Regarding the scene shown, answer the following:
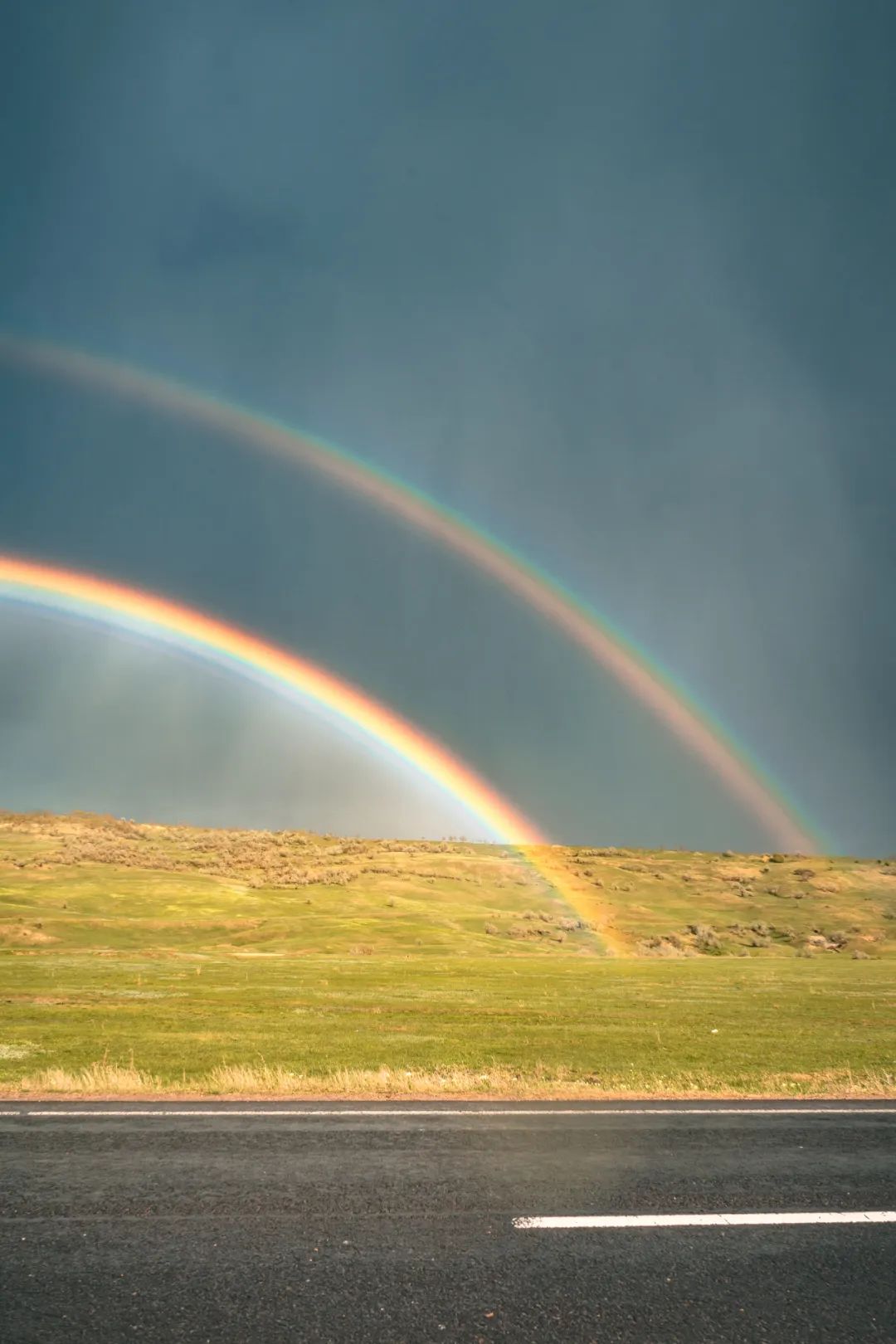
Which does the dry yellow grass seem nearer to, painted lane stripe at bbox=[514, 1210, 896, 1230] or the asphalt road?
the asphalt road

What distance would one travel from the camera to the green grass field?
19.5 meters

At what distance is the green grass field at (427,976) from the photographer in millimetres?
19531

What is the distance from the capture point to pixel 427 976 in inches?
1788

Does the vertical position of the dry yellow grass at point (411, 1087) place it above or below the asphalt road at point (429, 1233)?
above

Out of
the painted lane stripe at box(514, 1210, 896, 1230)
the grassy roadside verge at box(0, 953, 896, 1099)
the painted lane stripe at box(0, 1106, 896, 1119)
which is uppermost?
the grassy roadside verge at box(0, 953, 896, 1099)

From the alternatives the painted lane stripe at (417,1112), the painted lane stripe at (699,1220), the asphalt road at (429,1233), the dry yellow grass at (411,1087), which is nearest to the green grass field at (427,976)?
the dry yellow grass at (411,1087)

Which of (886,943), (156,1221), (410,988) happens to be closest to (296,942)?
(410,988)

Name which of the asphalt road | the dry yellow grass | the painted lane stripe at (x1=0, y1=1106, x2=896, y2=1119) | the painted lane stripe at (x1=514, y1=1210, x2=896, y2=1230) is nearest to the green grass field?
the dry yellow grass

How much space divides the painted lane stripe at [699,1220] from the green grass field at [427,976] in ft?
23.6

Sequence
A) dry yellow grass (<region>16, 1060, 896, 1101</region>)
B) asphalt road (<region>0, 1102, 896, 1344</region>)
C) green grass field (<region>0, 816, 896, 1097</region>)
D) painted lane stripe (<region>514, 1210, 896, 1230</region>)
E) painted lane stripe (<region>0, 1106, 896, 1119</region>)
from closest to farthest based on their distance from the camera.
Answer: asphalt road (<region>0, 1102, 896, 1344</region>)
painted lane stripe (<region>514, 1210, 896, 1230</region>)
painted lane stripe (<region>0, 1106, 896, 1119</region>)
dry yellow grass (<region>16, 1060, 896, 1101</region>)
green grass field (<region>0, 816, 896, 1097</region>)

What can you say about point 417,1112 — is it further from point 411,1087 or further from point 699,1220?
point 699,1220

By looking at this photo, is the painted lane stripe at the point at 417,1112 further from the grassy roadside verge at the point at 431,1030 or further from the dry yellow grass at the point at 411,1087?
the grassy roadside verge at the point at 431,1030

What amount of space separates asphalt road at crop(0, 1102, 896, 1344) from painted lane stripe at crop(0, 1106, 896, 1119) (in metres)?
0.27

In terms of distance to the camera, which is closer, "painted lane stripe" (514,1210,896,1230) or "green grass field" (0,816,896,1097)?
"painted lane stripe" (514,1210,896,1230)
